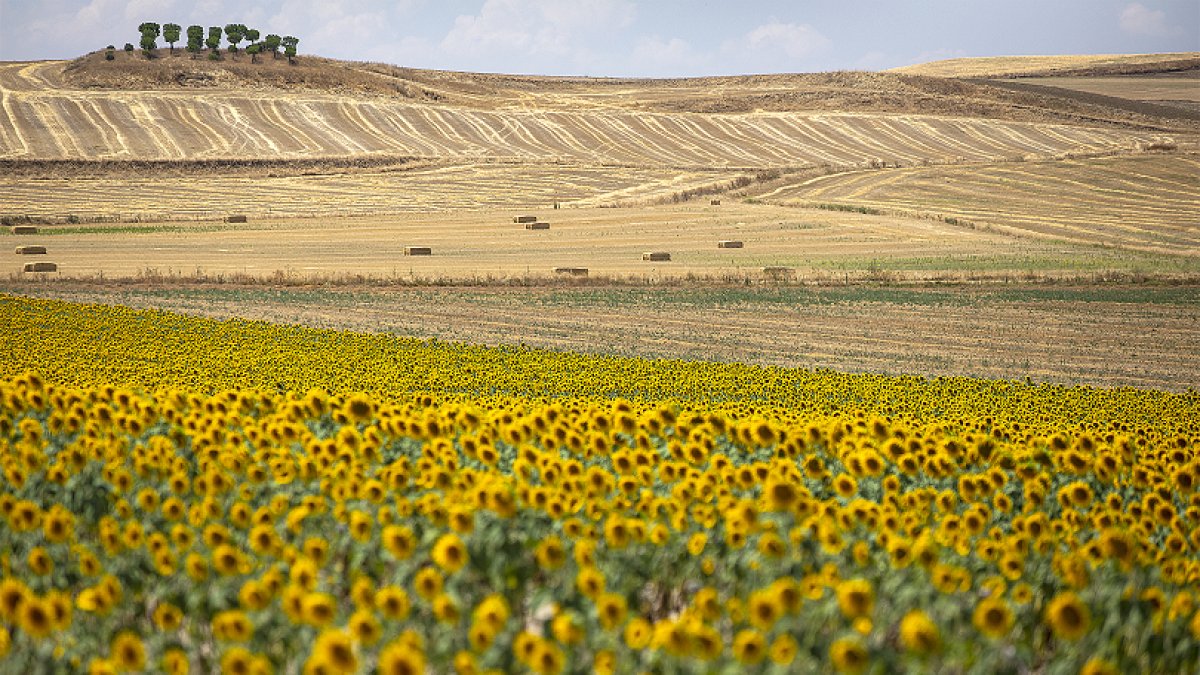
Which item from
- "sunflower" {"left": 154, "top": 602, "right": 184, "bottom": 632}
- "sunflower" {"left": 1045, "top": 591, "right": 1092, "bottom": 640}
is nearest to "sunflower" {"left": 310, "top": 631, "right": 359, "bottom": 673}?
"sunflower" {"left": 154, "top": 602, "right": 184, "bottom": 632}

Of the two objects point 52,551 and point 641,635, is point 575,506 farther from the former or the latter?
point 52,551

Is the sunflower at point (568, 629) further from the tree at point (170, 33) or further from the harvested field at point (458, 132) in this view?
the tree at point (170, 33)

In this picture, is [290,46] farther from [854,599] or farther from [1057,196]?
[854,599]

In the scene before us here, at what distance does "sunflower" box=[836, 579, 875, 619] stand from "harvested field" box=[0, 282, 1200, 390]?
2266cm

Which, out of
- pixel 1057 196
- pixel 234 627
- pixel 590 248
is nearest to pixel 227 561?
pixel 234 627

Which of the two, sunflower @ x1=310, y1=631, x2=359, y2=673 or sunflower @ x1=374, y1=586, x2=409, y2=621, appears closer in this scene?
sunflower @ x1=310, y1=631, x2=359, y2=673

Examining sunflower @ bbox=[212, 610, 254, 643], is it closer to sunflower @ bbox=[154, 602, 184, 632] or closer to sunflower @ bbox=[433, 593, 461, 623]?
sunflower @ bbox=[154, 602, 184, 632]

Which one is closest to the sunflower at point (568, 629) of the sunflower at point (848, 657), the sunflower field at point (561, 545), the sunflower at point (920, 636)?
the sunflower field at point (561, 545)

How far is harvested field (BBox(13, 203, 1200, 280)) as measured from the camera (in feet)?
157

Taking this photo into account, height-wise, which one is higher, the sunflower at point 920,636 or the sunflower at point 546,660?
the sunflower at point 546,660

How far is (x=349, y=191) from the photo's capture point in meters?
80.1

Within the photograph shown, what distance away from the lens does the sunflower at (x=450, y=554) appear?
4.80m

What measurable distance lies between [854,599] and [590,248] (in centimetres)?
5213

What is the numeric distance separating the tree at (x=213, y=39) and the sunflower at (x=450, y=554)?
13886 centimetres
